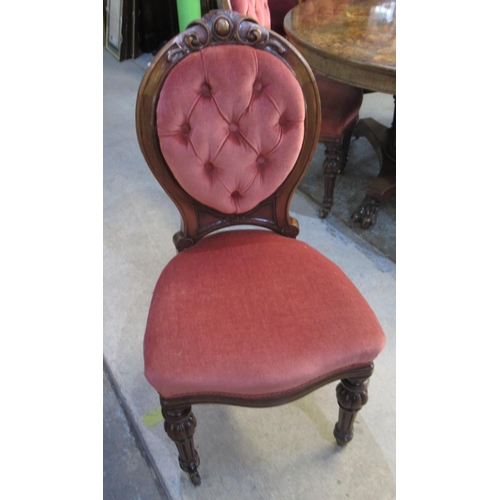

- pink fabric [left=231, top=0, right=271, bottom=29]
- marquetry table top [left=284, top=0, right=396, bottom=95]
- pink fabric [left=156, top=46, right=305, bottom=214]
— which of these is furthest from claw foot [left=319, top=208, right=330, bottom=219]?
pink fabric [left=156, top=46, right=305, bottom=214]

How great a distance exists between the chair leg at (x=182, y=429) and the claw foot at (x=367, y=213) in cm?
120

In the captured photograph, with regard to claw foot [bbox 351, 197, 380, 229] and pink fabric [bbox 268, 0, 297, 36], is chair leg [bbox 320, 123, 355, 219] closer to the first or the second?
claw foot [bbox 351, 197, 380, 229]

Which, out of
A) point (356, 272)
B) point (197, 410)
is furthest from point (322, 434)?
point (356, 272)

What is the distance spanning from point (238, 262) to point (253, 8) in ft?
3.91

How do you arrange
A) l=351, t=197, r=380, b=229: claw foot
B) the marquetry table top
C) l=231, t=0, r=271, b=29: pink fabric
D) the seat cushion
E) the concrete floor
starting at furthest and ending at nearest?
l=351, t=197, r=380, b=229: claw foot, l=231, t=0, r=271, b=29: pink fabric, the marquetry table top, the concrete floor, the seat cushion

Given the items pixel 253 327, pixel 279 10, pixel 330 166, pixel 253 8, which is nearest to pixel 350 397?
pixel 253 327

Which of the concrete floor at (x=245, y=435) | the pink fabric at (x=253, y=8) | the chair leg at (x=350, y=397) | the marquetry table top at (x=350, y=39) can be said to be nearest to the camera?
the chair leg at (x=350, y=397)

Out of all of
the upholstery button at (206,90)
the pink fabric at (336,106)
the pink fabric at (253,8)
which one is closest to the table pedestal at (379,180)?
the pink fabric at (336,106)

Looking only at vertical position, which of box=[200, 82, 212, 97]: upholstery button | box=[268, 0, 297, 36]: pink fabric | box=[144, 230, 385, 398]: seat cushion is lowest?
box=[144, 230, 385, 398]: seat cushion

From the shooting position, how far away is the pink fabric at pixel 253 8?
1.56m

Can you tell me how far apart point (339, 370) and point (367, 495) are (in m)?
0.43

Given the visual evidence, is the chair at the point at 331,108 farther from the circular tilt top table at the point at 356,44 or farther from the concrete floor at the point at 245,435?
the concrete floor at the point at 245,435

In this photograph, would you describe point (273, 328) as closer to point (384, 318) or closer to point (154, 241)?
point (384, 318)

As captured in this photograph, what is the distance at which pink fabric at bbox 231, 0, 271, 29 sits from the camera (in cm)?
156
